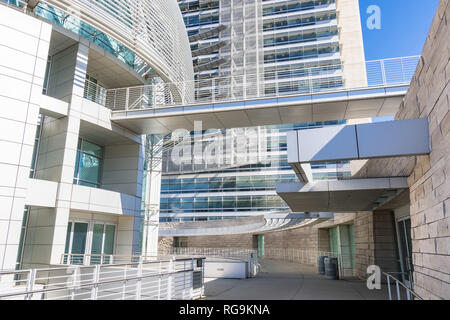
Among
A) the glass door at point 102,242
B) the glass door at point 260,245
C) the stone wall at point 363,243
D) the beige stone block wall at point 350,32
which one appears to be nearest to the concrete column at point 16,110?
the glass door at point 102,242

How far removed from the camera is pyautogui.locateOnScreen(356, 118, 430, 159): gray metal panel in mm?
5688

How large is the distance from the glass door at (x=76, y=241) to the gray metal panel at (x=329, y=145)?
10922 millimetres

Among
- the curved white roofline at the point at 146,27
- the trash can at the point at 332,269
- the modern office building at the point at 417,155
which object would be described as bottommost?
the trash can at the point at 332,269

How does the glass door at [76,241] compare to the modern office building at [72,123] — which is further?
the glass door at [76,241]

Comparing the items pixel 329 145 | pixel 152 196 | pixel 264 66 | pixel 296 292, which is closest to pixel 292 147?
pixel 329 145

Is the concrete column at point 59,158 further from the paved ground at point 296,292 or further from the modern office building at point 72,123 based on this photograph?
the paved ground at point 296,292

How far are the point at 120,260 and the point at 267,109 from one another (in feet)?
31.7

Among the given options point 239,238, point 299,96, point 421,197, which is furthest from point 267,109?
point 239,238

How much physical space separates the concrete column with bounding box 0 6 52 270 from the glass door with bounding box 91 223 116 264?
4853mm

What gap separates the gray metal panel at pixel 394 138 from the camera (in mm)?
5688

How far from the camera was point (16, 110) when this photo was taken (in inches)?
412

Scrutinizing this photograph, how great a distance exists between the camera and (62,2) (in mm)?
11820

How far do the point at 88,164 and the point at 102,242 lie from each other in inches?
149
